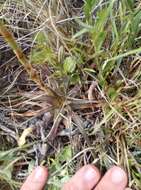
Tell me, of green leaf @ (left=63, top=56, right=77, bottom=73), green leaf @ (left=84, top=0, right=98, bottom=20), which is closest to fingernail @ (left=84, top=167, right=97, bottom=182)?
green leaf @ (left=63, top=56, right=77, bottom=73)

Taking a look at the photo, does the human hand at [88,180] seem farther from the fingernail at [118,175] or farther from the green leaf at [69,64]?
the green leaf at [69,64]

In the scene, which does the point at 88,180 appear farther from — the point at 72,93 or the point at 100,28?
the point at 100,28

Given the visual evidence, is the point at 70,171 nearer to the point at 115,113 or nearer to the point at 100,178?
the point at 100,178

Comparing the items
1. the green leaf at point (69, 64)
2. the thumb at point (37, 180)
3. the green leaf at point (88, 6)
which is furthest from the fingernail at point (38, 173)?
the green leaf at point (88, 6)

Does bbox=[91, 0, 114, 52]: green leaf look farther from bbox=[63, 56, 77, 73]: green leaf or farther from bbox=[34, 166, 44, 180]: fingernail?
bbox=[34, 166, 44, 180]: fingernail

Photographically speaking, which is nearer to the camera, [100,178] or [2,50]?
[100,178]

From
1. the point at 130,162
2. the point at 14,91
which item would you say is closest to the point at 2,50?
the point at 14,91
